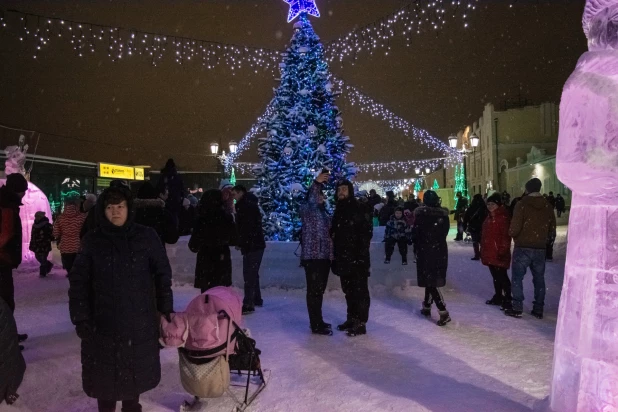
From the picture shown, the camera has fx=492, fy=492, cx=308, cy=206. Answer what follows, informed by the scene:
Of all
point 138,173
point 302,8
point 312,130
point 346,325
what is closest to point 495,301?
point 346,325

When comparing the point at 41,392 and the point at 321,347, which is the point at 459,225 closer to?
the point at 321,347

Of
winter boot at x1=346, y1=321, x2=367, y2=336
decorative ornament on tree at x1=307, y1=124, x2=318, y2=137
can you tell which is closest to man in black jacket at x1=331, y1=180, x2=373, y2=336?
winter boot at x1=346, y1=321, x2=367, y2=336

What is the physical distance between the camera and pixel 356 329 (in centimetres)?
574

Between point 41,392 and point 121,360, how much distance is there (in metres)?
1.65

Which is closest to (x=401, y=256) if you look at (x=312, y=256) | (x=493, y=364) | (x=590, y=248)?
(x=312, y=256)

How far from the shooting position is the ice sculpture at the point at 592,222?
273cm

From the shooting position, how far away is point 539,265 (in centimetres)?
657

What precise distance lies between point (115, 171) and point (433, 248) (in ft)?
116

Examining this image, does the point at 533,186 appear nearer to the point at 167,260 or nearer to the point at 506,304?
the point at 506,304

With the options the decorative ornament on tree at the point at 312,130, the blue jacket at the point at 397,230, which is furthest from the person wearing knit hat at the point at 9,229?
the blue jacket at the point at 397,230

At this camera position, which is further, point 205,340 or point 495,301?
point 495,301

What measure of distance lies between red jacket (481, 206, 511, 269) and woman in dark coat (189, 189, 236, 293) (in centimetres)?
369

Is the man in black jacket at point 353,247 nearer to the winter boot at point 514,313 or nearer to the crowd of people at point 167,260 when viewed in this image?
the crowd of people at point 167,260

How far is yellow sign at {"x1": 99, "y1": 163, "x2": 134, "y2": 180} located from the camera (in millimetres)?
A: 35322
